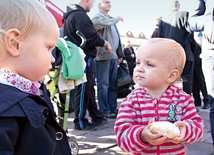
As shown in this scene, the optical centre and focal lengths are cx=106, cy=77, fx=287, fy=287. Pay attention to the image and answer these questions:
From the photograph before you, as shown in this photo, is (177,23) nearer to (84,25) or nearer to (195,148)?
(84,25)

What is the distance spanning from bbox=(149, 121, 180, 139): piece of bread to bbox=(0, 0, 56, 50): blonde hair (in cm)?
63

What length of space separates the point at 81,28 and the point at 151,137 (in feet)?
8.48

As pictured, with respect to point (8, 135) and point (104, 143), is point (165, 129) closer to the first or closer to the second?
point (8, 135)

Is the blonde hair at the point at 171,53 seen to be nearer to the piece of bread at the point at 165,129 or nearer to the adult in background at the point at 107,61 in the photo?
the piece of bread at the point at 165,129

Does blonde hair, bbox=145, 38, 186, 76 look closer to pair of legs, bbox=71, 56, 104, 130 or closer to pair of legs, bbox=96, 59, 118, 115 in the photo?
pair of legs, bbox=71, 56, 104, 130

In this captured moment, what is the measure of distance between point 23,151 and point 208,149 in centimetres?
254

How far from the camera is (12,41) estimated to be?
2.94ft

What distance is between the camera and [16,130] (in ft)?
2.75

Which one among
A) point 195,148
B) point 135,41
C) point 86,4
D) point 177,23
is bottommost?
point 135,41

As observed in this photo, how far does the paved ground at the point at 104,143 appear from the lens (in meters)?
2.91

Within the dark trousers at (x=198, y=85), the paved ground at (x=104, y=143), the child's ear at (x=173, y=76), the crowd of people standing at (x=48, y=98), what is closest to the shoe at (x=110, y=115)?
the paved ground at (x=104, y=143)

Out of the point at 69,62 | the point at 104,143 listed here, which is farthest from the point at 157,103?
the point at 104,143

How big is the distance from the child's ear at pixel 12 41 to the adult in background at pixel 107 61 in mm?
3433

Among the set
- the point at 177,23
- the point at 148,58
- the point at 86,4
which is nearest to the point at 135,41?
the point at 177,23
